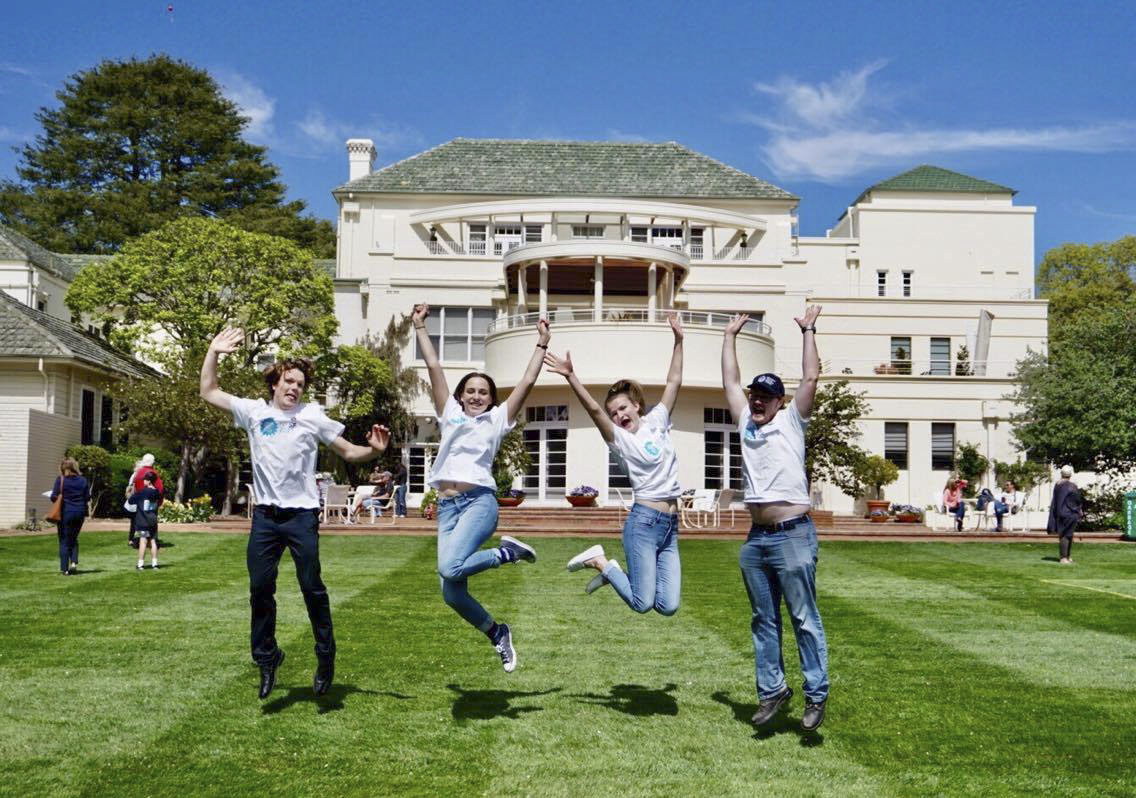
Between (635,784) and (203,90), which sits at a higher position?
(203,90)

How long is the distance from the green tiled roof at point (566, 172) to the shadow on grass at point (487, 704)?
36.8m

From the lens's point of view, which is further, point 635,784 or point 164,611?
point 164,611

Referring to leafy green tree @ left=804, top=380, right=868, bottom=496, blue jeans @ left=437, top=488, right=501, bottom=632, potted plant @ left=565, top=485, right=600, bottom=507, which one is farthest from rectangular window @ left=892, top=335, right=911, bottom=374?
blue jeans @ left=437, top=488, right=501, bottom=632

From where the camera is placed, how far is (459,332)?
39.5m

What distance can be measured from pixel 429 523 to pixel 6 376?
464 inches

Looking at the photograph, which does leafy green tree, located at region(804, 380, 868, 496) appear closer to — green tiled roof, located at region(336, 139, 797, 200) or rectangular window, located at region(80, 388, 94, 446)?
green tiled roof, located at region(336, 139, 797, 200)

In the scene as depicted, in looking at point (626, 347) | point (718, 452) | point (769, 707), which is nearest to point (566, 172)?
point (626, 347)

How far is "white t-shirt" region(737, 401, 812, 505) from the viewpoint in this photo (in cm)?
702

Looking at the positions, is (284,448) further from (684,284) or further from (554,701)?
(684,284)

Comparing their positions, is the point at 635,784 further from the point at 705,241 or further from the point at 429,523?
the point at 705,241

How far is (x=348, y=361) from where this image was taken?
1449 inches

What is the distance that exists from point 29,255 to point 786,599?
38146 millimetres

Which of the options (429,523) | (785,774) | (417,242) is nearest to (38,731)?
(785,774)

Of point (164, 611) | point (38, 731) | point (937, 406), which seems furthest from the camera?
point (937, 406)
